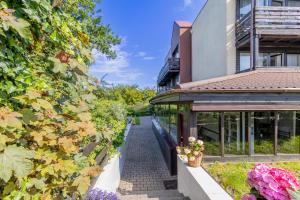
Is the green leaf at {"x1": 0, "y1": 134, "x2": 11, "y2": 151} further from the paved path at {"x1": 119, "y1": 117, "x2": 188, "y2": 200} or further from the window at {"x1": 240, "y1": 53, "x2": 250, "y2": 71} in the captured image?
the window at {"x1": 240, "y1": 53, "x2": 250, "y2": 71}

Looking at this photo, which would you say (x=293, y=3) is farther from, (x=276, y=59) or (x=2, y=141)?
(x=2, y=141)

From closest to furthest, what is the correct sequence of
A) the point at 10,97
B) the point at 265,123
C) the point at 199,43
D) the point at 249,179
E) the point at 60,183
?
the point at 10,97 < the point at 60,183 < the point at 249,179 < the point at 265,123 < the point at 199,43

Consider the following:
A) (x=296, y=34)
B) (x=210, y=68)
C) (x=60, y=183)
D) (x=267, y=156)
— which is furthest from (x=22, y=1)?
(x=210, y=68)

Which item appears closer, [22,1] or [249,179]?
[22,1]

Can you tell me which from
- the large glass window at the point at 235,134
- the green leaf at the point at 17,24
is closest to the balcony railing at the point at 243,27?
the large glass window at the point at 235,134

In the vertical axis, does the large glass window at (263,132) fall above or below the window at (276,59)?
below

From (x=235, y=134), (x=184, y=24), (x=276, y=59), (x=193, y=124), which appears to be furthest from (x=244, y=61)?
(x=184, y=24)

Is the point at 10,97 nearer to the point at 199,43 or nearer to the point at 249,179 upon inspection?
the point at 249,179

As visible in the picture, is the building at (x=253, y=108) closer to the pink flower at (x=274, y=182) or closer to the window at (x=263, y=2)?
the window at (x=263, y=2)

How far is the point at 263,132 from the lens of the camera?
27.5 feet

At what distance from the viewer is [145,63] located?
2557 inches

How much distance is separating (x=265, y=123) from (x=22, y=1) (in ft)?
29.3

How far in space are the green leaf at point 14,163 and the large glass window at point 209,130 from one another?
7.06 meters

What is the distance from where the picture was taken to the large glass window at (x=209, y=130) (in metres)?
8.12
